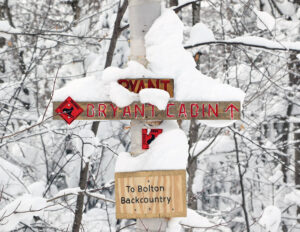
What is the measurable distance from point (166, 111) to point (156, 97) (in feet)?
0.36

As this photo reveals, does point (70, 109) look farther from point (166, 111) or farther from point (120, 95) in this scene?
point (166, 111)

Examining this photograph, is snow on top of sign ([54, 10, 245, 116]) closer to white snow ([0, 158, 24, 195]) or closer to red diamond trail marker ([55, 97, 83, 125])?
red diamond trail marker ([55, 97, 83, 125])

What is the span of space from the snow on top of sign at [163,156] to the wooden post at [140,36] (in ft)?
0.18

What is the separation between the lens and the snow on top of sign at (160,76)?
180cm

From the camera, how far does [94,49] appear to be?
28.7 feet

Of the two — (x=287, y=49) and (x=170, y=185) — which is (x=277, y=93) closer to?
(x=287, y=49)

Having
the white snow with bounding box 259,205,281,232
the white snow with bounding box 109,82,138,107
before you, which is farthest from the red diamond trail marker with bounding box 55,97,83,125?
the white snow with bounding box 259,205,281,232

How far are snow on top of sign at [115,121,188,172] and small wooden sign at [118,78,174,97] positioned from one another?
0.16 metres

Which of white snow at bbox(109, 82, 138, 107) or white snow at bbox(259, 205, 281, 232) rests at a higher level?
white snow at bbox(109, 82, 138, 107)

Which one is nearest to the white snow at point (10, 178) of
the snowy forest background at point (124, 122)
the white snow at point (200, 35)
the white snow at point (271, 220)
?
the snowy forest background at point (124, 122)

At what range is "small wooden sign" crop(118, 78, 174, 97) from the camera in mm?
1810

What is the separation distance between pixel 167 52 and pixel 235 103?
364 mm

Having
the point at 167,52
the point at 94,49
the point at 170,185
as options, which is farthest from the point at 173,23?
the point at 94,49

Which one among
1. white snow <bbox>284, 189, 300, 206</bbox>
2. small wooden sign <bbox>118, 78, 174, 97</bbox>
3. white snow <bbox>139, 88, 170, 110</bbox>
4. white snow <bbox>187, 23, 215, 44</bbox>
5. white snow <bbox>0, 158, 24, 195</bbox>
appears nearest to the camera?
white snow <bbox>139, 88, 170, 110</bbox>
